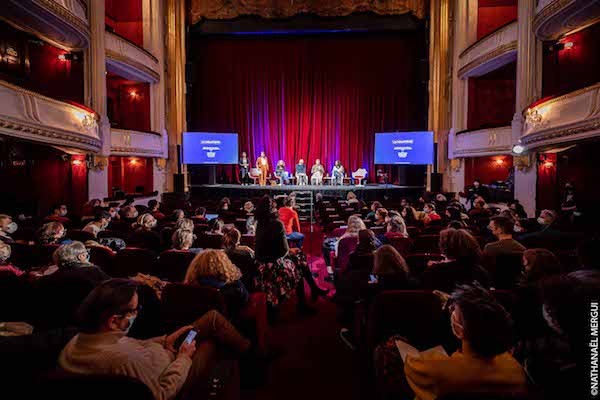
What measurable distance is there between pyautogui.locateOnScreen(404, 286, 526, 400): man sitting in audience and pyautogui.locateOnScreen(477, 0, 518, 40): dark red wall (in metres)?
15.6

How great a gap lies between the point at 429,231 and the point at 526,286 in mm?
3335

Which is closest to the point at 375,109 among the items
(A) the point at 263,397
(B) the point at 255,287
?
(B) the point at 255,287

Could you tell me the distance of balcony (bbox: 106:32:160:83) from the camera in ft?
39.7

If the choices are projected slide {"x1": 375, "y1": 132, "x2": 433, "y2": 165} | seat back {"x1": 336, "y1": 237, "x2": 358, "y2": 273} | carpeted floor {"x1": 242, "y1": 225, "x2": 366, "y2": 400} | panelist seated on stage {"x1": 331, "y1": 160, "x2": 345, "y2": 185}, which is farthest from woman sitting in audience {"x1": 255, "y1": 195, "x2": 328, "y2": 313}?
panelist seated on stage {"x1": 331, "y1": 160, "x2": 345, "y2": 185}

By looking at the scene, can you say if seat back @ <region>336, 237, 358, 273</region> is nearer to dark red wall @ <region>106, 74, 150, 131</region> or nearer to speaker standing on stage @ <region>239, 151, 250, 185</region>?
speaker standing on stage @ <region>239, 151, 250, 185</region>

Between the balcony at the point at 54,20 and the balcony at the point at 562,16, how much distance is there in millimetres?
10262

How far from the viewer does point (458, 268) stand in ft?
9.12

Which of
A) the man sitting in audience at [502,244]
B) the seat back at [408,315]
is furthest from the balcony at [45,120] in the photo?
the man sitting in audience at [502,244]

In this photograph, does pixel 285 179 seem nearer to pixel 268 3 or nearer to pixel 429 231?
pixel 268 3

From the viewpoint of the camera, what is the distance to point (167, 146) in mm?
15234

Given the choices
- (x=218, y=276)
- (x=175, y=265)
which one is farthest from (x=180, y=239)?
(x=218, y=276)

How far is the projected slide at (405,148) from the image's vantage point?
13789 mm

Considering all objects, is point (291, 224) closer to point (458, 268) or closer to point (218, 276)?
point (218, 276)

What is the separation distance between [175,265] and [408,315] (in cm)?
217
